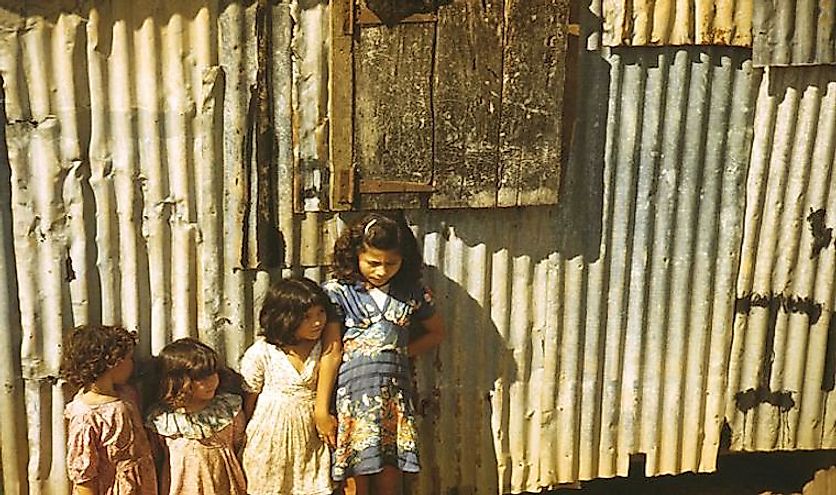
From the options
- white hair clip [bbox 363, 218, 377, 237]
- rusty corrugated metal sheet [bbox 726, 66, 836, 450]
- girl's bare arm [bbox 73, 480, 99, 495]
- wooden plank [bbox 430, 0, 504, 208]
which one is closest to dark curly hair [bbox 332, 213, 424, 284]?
white hair clip [bbox 363, 218, 377, 237]

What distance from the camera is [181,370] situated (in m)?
4.40

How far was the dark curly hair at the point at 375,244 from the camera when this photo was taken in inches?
170

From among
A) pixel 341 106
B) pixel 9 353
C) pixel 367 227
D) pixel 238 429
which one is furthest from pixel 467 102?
pixel 9 353

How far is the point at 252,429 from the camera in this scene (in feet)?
14.8

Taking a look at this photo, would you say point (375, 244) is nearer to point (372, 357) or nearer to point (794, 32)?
point (372, 357)

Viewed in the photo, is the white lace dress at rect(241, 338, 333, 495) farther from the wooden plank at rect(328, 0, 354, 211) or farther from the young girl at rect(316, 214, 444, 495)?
the wooden plank at rect(328, 0, 354, 211)

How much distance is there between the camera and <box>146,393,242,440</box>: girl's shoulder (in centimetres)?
444

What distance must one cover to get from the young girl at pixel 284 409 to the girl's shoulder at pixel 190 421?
0.13m

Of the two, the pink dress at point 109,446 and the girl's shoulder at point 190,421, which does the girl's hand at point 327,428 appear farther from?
the pink dress at point 109,446

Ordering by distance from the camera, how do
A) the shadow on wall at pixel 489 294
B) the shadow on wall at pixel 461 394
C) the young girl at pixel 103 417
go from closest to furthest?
1. the young girl at pixel 103 417
2. the shadow on wall at pixel 489 294
3. the shadow on wall at pixel 461 394

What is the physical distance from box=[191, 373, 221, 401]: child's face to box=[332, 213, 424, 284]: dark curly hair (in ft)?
2.22

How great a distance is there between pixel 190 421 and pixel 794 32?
306 centimetres

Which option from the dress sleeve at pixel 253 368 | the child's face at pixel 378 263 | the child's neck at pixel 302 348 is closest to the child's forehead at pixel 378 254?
the child's face at pixel 378 263

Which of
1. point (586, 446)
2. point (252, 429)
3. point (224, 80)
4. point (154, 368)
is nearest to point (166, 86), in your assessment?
point (224, 80)
